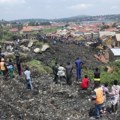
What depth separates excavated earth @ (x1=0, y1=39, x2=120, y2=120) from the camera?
51.6 ft

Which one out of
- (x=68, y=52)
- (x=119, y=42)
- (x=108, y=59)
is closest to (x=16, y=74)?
(x=68, y=52)

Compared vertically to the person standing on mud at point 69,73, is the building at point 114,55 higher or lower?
lower

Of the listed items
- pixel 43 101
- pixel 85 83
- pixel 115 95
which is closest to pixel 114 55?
pixel 85 83

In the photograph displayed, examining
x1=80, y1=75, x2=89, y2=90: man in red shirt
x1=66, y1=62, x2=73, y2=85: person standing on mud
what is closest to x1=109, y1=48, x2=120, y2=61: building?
x1=66, y1=62, x2=73, y2=85: person standing on mud

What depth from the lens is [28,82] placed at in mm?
20312

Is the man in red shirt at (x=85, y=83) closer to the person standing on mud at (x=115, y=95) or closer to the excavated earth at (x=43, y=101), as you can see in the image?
the excavated earth at (x=43, y=101)

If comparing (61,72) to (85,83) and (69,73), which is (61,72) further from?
(85,83)

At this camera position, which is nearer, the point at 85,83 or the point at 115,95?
the point at 115,95

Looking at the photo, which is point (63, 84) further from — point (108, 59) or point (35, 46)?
point (108, 59)

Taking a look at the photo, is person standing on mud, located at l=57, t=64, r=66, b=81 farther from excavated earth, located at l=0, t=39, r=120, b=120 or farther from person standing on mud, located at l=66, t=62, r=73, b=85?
excavated earth, located at l=0, t=39, r=120, b=120

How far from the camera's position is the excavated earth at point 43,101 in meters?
15.7

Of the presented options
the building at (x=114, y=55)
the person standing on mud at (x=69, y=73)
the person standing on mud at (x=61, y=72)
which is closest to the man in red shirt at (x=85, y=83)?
the person standing on mud at (x=69, y=73)

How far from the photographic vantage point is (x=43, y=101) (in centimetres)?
1836

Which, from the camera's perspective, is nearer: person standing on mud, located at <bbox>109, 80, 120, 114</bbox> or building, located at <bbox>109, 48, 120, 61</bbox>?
person standing on mud, located at <bbox>109, 80, 120, 114</bbox>
